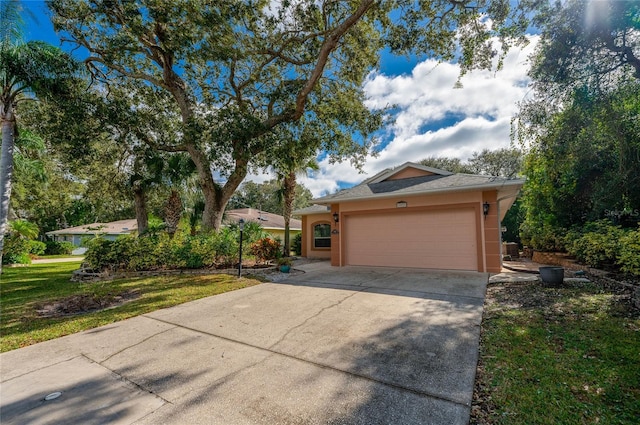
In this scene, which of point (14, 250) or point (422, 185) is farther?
point (14, 250)

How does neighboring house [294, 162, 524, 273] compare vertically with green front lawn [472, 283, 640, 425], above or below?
above

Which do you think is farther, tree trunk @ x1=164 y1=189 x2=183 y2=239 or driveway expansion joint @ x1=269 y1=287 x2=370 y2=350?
tree trunk @ x1=164 y1=189 x2=183 y2=239

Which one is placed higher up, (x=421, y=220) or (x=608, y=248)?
(x=421, y=220)

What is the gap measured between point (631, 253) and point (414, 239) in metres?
5.33

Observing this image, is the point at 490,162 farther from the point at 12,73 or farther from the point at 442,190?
the point at 12,73

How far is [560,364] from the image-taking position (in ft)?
9.63

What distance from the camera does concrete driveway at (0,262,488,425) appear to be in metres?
2.34

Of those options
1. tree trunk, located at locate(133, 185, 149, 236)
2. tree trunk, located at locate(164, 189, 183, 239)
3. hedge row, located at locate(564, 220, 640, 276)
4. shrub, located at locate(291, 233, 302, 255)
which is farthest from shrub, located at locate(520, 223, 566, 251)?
tree trunk, located at locate(133, 185, 149, 236)

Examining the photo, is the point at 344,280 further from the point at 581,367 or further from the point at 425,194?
the point at 581,367

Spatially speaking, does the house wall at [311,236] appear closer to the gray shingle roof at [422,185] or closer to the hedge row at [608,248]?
the gray shingle roof at [422,185]

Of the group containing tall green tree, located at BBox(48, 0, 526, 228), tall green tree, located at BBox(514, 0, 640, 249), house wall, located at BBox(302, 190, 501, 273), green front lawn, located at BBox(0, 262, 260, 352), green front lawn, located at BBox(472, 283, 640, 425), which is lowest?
green front lawn, located at BBox(0, 262, 260, 352)

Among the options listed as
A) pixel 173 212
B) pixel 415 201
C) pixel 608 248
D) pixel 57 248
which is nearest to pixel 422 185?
pixel 415 201

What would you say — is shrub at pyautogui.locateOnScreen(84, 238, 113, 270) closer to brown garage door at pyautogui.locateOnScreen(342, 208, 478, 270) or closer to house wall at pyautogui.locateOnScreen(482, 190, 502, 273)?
brown garage door at pyautogui.locateOnScreen(342, 208, 478, 270)

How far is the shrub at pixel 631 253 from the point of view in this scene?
6007mm
